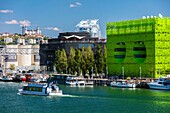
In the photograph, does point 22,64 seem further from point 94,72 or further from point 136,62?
point 136,62

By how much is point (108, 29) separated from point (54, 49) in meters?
28.6

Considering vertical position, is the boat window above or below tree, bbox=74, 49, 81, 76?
below

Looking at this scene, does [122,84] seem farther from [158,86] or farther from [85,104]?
[85,104]

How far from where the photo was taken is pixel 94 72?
92875mm

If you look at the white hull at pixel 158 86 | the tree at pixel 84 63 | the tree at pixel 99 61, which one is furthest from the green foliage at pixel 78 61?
the white hull at pixel 158 86

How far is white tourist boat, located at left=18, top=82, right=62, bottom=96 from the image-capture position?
6244 centimetres

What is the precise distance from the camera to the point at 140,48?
8562cm

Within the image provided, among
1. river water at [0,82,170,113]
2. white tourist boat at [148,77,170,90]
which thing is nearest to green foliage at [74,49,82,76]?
white tourist boat at [148,77,170,90]

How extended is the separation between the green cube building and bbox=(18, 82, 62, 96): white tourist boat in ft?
81.2

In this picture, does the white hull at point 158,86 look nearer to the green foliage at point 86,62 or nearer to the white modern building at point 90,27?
the green foliage at point 86,62

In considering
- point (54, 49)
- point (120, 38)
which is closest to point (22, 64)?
point (54, 49)

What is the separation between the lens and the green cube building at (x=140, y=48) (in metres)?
82.8

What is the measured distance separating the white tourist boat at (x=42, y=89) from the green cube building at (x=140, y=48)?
24.8 meters

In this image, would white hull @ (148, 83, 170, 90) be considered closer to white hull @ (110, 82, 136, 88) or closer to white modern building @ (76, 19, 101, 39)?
white hull @ (110, 82, 136, 88)
